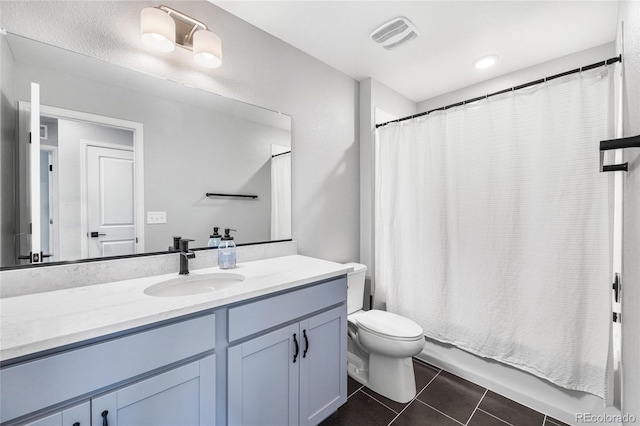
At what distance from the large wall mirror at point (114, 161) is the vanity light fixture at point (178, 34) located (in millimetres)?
172

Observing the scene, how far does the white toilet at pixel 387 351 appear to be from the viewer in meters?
1.64

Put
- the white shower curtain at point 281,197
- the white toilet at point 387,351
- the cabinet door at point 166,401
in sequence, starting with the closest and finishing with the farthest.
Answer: the cabinet door at point 166,401 → the white toilet at point 387,351 → the white shower curtain at point 281,197

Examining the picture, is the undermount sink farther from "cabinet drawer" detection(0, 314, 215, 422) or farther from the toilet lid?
the toilet lid

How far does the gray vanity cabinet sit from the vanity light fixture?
4.35ft

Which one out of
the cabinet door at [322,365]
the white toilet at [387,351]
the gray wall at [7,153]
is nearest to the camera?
the gray wall at [7,153]

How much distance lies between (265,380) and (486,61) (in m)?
2.65

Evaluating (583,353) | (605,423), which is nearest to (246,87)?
(583,353)

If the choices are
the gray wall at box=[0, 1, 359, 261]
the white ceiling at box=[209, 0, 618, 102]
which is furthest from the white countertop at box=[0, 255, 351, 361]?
the white ceiling at box=[209, 0, 618, 102]

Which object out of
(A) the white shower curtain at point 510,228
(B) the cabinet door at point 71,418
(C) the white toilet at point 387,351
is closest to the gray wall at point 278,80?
(A) the white shower curtain at point 510,228

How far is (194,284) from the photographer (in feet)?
4.38

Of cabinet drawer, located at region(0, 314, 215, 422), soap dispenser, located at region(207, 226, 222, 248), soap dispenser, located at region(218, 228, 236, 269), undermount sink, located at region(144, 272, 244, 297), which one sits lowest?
cabinet drawer, located at region(0, 314, 215, 422)

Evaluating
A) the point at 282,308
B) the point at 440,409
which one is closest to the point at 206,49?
the point at 282,308

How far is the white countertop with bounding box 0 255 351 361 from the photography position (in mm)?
691

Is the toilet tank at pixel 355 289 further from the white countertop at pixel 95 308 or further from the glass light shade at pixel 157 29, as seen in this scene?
Answer: the glass light shade at pixel 157 29
